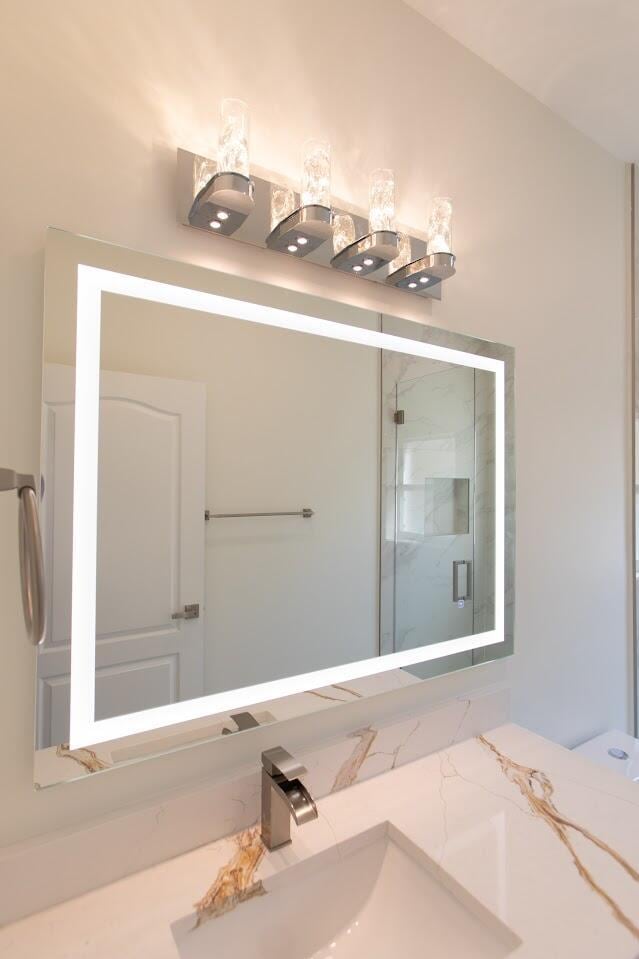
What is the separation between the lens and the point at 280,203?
99 cm

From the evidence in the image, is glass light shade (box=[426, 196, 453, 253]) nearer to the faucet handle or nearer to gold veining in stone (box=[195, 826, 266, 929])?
the faucet handle

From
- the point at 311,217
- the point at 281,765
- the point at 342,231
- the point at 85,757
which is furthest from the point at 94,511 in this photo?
the point at 342,231

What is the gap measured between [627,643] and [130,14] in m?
2.16

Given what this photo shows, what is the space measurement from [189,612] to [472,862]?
0.63 m

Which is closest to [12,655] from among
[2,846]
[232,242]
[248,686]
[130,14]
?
[2,846]

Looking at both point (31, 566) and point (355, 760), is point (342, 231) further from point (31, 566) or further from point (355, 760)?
point (355, 760)

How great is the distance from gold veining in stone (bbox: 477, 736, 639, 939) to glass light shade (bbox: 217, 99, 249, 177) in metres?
1.29

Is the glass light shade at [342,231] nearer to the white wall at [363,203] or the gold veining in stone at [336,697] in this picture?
the white wall at [363,203]

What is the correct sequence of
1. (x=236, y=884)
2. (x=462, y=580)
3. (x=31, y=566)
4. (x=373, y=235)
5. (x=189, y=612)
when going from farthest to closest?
(x=462, y=580) < (x=373, y=235) < (x=189, y=612) < (x=236, y=884) < (x=31, y=566)

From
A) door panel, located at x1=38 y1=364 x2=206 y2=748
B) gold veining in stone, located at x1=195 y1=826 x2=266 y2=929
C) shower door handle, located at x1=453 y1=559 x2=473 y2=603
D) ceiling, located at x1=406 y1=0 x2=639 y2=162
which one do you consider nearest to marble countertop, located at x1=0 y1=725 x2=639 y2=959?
gold veining in stone, located at x1=195 y1=826 x2=266 y2=929

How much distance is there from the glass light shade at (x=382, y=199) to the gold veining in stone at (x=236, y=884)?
1190mm

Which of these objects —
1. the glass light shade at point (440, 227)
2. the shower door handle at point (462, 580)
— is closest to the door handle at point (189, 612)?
the shower door handle at point (462, 580)

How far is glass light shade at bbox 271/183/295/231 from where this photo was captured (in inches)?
38.6

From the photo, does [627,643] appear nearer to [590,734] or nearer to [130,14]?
[590,734]
